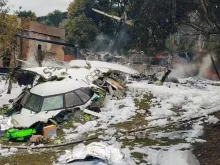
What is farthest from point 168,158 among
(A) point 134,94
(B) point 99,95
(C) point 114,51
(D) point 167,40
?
(C) point 114,51

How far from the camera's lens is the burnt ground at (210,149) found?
7.31 m

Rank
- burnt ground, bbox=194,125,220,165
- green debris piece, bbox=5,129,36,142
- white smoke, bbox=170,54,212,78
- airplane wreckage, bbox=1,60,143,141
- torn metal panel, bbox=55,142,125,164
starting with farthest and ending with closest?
white smoke, bbox=170,54,212,78
airplane wreckage, bbox=1,60,143,141
green debris piece, bbox=5,129,36,142
torn metal panel, bbox=55,142,125,164
burnt ground, bbox=194,125,220,165

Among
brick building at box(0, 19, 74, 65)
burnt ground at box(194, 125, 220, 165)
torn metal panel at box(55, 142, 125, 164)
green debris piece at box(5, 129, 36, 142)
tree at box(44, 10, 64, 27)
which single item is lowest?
green debris piece at box(5, 129, 36, 142)

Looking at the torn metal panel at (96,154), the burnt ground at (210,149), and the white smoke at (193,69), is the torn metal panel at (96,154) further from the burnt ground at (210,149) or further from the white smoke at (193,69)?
the white smoke at (193,69)

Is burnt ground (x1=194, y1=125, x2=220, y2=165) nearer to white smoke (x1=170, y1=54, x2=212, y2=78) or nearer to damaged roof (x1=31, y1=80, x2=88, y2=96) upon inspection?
damaged roof (x1=31, y1=80, x2=88, y2=96)

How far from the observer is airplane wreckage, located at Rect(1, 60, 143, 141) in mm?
11125

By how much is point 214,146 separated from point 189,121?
9.32 feet

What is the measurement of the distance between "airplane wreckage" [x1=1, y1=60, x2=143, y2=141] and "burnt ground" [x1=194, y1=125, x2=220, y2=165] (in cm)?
450

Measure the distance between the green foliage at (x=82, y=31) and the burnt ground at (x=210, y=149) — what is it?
3930 cm

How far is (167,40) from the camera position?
1170 centimetres

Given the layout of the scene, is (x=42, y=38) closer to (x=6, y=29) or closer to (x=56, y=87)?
(x=6, y=29)

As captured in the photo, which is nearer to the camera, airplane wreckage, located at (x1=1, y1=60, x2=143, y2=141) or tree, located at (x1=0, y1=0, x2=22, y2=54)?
airplane wreckage, located at (x1=1, y1=60, x2=143, y2=141)

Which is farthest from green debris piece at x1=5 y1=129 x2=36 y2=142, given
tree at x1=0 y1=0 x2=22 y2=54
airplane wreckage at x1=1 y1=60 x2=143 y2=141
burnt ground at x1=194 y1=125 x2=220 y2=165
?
tree at x1=0 y1=0 x2=22 y2=54

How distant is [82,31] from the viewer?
47.9m
